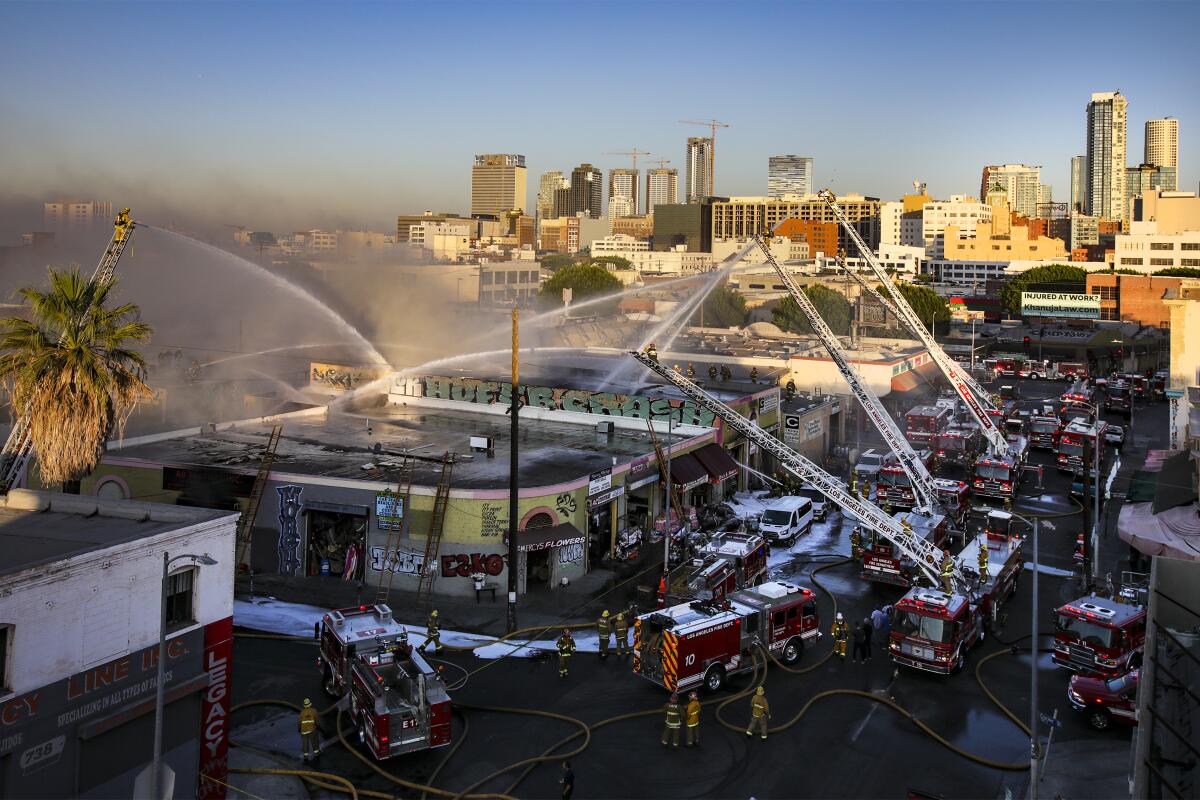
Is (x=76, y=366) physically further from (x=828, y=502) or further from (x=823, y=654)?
(x=828, y=502)

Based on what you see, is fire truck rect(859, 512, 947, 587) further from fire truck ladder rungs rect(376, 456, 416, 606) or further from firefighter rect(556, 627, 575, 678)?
fire truck ladder rungs rect(376, 456, 416, 606)

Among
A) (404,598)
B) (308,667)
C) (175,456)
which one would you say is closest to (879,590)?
(404,598)

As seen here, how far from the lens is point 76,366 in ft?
72.4

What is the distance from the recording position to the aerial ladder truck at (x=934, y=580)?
2234 cm

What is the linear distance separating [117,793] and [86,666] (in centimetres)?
204

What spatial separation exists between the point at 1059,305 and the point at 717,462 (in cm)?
10749

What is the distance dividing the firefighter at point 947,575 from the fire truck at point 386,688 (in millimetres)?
12391

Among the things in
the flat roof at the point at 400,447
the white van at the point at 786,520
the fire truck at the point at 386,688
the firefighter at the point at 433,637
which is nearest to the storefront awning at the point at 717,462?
the flat roof at the point at 400,447

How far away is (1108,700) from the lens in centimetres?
1950

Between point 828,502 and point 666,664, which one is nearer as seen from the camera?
point 666,664

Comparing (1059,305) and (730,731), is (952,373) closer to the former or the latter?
(730,731)

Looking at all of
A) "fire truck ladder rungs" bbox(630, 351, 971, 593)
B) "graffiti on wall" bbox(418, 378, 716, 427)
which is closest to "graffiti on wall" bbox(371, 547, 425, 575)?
"fire truck ladder rungs" bbox(630, 351, 971, 593)

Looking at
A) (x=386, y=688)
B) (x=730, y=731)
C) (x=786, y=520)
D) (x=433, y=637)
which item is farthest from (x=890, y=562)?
(x=386, y=688)

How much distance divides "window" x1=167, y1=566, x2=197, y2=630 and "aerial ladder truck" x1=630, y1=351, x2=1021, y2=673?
49.3ft
